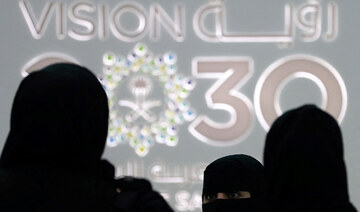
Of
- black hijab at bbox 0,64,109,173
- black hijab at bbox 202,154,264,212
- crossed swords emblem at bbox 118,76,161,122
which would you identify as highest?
black hijab at bbox 0,64,109,173

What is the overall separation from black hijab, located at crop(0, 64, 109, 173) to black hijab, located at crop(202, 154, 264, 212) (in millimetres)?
993

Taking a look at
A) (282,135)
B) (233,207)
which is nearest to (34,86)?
(282,135)

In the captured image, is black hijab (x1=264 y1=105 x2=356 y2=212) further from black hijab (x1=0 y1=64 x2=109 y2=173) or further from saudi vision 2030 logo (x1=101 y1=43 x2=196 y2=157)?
saudi vision 2030 logo (x1=101 y1=43 x2=196 y2=157)

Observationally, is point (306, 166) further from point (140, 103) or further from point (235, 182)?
point (140, 103)

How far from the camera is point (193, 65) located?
3.61m

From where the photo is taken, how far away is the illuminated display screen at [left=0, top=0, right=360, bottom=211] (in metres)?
3.59

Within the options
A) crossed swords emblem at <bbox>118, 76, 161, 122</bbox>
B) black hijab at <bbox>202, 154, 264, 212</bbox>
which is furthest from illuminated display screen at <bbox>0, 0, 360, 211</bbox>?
black hijab at <bbox>202, 154, 264, 212</bbox>

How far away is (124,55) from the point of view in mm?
3605

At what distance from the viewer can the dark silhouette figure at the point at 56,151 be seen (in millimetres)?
1159

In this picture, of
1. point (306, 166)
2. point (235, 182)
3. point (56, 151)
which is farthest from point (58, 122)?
point (235, 182)

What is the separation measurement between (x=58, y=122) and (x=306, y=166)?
0.50 meters

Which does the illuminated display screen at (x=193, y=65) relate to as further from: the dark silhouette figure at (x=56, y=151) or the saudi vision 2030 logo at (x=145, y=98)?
the dark silhouette figure at (x=56, y=151)

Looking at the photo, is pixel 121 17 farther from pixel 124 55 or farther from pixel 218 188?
pixel 218 188

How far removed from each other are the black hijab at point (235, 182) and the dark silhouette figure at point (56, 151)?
100 centimetres
